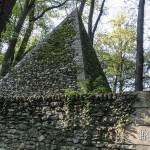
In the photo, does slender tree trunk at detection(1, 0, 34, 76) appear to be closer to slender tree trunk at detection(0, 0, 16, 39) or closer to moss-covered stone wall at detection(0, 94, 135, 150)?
moss-covered stone wall at detection(0, 94, 135, 150)

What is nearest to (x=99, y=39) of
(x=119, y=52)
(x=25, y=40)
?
(x=119, y=52)

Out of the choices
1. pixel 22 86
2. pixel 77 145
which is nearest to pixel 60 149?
pixel 77 145

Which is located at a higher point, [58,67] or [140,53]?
[140,53]

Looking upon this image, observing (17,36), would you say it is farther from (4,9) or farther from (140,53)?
(4,9)

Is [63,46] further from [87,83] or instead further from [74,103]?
[74,103]

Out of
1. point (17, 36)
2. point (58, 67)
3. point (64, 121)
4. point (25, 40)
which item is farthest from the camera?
point (25, 40)

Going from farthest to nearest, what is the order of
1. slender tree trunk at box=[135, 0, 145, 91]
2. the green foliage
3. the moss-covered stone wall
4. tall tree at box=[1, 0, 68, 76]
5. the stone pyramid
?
the green foliage, tall tree at box=[1, 0, 68, 76], the stone pyramid, slender tree trunk at box=[135, 0, 145, 91], the moss-covered stone wall

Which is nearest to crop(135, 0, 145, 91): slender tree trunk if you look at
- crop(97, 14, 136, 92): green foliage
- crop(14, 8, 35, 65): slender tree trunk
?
crop(14, 8, 35, 65): slender tree trunk

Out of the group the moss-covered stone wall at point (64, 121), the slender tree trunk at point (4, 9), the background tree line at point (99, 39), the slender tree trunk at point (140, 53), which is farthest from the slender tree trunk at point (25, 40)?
the slender tree trunk at point (4, 9)

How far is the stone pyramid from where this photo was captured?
16122 millimetres

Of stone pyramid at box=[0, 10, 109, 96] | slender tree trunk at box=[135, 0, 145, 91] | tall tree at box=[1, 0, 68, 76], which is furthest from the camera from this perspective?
tall tree at box=[1, 0, 68, 76]

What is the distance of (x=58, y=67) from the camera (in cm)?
1714

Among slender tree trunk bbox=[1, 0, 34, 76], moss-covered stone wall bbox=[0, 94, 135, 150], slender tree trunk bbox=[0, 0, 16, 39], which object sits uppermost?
slender tree trunk bbox=[1, 0, 34, 76]

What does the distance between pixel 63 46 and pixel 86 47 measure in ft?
4.01
